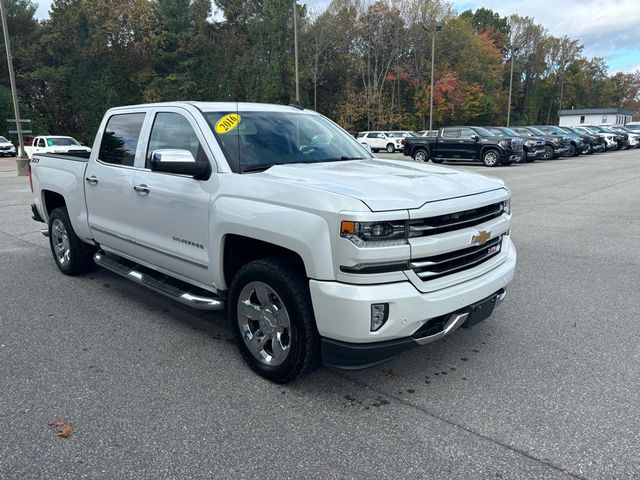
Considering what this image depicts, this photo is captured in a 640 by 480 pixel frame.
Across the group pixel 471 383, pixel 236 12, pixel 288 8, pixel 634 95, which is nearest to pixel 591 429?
pixel 471 383

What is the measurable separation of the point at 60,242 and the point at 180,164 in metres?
3.36

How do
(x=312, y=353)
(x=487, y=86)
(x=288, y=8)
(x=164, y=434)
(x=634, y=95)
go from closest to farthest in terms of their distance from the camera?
(x=164, y=434)
(x=312, y=353)
(x=288, y=8)
(x=487, y=86)
(x=634, y=95)

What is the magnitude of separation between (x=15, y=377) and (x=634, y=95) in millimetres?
128724

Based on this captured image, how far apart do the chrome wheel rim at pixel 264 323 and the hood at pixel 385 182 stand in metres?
0.78

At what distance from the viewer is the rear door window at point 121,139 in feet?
15.9

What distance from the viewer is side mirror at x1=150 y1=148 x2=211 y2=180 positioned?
3777mm

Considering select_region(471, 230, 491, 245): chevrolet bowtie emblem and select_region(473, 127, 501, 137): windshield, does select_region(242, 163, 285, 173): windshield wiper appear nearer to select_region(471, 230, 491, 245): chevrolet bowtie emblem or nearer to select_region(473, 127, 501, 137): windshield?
select_region(471, 230, 491, 245): chevrolet bowtie emblem

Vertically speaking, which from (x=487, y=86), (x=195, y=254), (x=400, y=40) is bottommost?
(x=195, y=254)

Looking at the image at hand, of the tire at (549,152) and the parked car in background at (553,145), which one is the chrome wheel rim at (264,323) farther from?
the tire at (549,152)

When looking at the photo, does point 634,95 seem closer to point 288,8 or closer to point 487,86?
point 487,86

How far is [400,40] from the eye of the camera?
173 ft

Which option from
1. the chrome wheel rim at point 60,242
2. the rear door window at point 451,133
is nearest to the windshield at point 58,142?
the rear door window at point 451,133

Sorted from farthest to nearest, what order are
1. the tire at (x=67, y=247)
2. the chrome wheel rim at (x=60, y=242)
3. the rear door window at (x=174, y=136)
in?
the chrome wheel rim at (x=60, y=242) < the tire at (x=67, y=247) < the rear door window at (x=174, y=136)

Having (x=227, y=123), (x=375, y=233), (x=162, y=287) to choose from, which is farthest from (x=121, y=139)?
(x=375, y=233)
